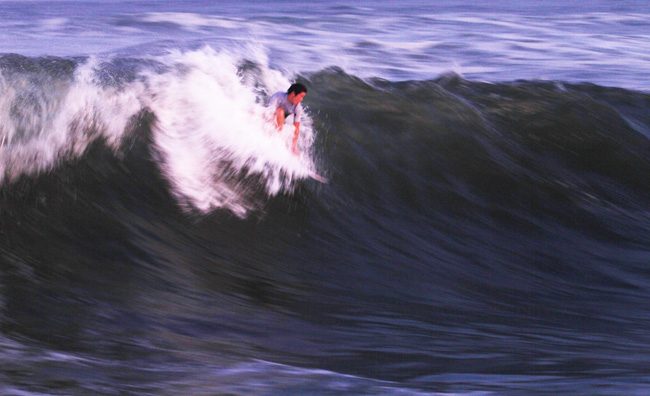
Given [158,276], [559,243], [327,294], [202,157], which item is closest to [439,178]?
[559,243]

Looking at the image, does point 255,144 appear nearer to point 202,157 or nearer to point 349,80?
point 202,157

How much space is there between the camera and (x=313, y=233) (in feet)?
19.2

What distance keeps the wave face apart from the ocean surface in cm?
2

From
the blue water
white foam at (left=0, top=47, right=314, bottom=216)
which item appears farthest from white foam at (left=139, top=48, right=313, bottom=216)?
the blue water

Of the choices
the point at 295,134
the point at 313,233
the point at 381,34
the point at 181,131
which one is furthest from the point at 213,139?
the point at 381,34

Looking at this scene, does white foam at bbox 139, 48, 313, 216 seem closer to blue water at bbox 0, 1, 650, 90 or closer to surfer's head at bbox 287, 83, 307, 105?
surfer's head at bbox 287, 83, 307, 105

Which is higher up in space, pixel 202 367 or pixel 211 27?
pixel 211 27

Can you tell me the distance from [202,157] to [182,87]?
95 cm

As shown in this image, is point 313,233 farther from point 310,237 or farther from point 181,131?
point 181,131

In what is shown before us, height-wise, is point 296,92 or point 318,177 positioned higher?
point 296,92

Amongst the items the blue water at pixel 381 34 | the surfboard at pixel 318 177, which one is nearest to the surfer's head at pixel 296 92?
the surfboard at pixel 318 177

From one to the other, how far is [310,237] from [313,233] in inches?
2.9

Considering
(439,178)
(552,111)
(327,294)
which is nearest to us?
(327,294)

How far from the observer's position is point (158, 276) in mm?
4758
